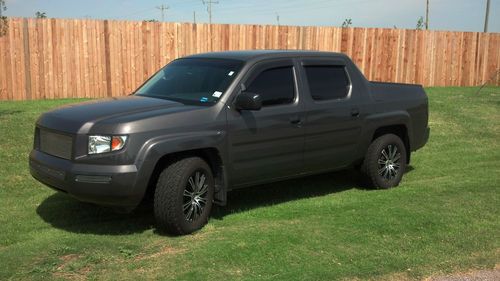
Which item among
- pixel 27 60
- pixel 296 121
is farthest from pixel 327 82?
pixel 27 60

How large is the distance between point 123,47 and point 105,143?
9.77m

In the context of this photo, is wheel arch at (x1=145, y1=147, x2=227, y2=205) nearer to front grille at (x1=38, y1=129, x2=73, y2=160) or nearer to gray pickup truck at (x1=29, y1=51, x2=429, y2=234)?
gray pickup truck at (x1=29, y1=51, x2=429, y2=234)

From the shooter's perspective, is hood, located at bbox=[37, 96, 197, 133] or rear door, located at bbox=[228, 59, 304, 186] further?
rear door, located at bbox=[228, 59, 304, 186]

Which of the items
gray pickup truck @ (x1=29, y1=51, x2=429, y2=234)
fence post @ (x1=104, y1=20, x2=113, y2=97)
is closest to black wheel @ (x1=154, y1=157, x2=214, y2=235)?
gray pickup truck @ (x1=29, y1=51, x2=429, y2=234)

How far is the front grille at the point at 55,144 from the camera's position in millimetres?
5305

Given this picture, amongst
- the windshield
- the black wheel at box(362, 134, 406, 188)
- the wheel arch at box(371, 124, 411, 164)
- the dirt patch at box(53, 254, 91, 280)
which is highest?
the windshield

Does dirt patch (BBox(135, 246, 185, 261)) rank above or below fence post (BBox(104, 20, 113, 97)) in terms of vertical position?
below

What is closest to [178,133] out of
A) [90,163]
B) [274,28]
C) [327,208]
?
[90,163]

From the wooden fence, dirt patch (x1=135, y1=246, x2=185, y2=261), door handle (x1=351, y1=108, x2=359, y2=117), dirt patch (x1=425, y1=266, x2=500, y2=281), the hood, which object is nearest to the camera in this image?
dirt patch (x1=425, y1=266, x2=500, y2=281)

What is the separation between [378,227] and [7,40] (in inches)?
414

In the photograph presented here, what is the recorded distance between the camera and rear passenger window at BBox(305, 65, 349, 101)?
6.76 m

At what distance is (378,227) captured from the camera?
226 inches

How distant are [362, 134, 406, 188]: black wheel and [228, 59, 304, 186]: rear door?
1270 mm

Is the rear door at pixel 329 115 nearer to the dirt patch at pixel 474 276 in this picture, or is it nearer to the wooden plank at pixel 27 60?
the dirt patch at pixel 474 276
